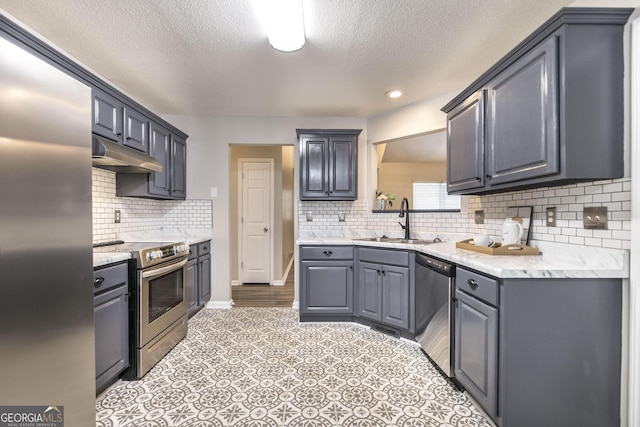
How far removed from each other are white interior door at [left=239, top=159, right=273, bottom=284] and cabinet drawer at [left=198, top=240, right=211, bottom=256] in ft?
3.94

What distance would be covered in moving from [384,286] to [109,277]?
2.21m

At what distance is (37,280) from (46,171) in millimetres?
324

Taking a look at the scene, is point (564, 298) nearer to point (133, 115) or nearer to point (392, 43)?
point (392, 43)

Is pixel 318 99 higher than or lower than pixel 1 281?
higher

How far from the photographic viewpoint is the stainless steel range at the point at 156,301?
2.00 metres

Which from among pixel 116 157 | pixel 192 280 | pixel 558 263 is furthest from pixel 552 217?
pixel 192 280

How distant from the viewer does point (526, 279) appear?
1.39m

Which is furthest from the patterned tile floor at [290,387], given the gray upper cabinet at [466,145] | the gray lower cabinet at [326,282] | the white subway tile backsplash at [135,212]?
the gray upper cabinet at [466,145]

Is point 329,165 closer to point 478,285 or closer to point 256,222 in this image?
point 256,222

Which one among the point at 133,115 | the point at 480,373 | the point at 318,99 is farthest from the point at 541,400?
the point at 133,115

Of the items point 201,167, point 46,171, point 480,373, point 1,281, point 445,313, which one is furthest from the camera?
point 201,167

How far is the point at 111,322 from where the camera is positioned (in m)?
1.81

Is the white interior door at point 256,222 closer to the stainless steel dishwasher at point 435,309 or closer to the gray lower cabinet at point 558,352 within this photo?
the stainless steel dishwasher at point 435,309

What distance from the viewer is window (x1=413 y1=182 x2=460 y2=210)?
3863 mm
